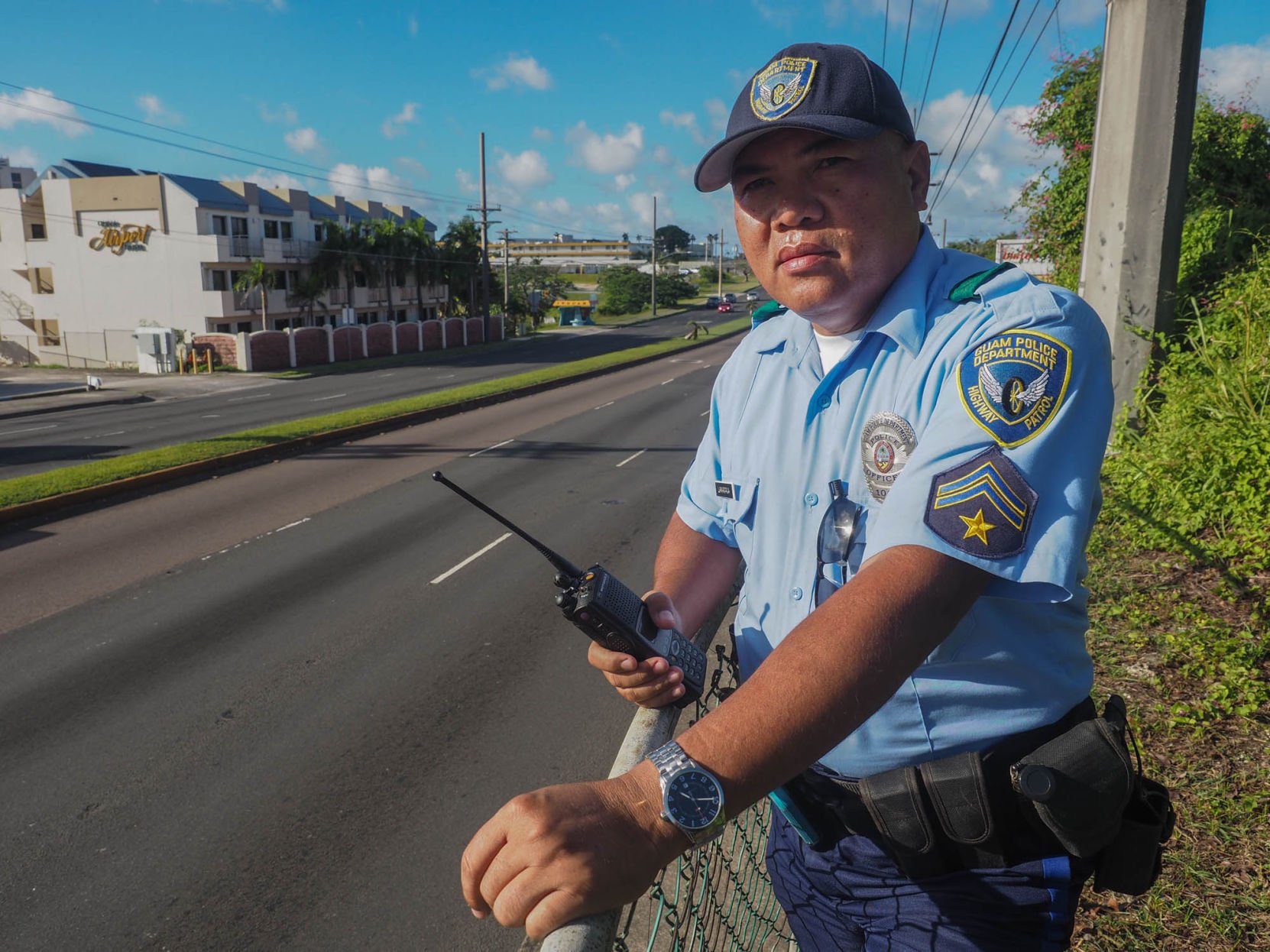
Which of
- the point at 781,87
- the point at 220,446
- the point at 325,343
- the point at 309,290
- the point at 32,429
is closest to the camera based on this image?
the point at 781,87


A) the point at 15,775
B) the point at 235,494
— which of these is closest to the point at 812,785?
the point at 15,775

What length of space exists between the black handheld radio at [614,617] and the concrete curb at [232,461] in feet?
42.1

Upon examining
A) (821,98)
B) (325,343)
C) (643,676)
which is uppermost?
(821,98)

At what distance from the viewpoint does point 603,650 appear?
1.77 meters

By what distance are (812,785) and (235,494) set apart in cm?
1359

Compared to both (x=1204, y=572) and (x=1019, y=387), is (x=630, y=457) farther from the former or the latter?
(x=1019, y=387)

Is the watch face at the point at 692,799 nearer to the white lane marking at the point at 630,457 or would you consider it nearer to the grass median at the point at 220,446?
the grass median at the point at 220,446

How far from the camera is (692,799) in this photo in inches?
46.2

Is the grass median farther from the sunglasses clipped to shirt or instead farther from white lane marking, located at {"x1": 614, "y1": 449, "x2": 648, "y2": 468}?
the sunglasses clipped to shirt

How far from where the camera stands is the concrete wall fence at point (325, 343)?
43.0m

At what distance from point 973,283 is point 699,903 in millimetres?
1930

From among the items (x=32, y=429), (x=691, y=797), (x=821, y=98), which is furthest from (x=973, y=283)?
(x=32, y=429)

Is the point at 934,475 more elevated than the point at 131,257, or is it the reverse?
the point at 131,257

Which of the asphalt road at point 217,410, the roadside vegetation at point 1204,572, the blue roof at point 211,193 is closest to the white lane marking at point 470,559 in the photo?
the roadside vegetation at point 1204,572
